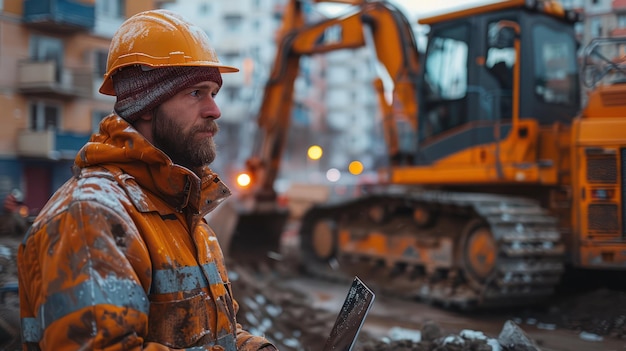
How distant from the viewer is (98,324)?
5.63 feet

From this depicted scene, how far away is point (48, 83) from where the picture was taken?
18.4 metres

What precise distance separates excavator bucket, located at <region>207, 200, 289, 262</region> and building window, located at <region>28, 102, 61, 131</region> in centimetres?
958

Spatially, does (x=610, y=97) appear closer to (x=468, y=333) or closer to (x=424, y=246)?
(x=468, y=333)

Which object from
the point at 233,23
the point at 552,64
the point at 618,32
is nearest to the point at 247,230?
the point at 552,64

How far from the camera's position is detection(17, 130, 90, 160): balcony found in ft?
55.9

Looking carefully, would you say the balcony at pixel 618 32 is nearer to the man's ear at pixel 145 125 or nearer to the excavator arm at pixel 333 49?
the man's ear at pixel 145 125

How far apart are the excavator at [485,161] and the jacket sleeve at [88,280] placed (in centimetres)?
374

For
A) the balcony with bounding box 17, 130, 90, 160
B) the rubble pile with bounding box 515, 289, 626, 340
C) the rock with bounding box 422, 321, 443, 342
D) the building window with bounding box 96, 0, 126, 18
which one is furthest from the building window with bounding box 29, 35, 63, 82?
the rock with bounding box 422, 321, 443, 342

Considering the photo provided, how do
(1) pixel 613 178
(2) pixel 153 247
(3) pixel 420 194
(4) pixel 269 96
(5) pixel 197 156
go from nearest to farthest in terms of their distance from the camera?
(2) pixel 153 247, (5) pixel 197 156, (1) pixel 613 178, (3) pixel 420 194, (4) pixel 269 96

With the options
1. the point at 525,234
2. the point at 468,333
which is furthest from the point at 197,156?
the point at 525,234

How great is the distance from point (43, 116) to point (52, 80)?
120cm

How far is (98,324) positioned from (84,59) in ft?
65.8

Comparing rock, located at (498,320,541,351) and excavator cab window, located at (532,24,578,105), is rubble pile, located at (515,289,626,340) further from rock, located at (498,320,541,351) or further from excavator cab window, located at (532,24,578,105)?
excavator cab window, located at (532,24,578,105)

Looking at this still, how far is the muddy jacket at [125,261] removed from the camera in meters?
1.74
